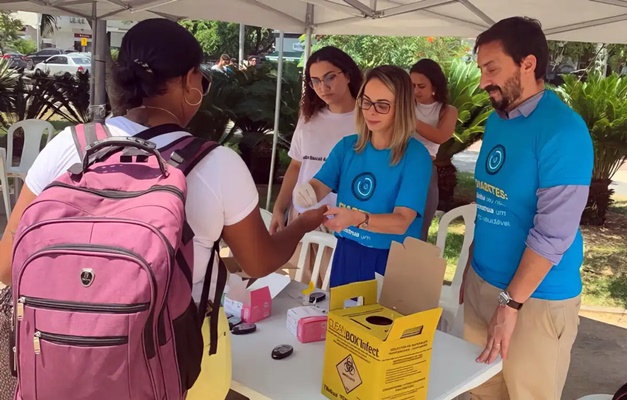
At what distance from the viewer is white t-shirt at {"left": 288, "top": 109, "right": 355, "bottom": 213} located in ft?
9.90

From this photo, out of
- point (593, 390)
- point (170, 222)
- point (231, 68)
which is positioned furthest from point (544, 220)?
point (231, 68)

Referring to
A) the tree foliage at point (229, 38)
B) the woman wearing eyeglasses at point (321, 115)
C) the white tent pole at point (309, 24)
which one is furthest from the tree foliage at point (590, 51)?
the tree foliage at point (229, 38)

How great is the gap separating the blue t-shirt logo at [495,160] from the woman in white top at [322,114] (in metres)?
1.10

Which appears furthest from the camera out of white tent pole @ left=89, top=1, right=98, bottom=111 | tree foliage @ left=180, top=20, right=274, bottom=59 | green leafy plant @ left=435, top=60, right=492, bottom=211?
tree foliage @ left=180, top=20, right=274, bottom=59

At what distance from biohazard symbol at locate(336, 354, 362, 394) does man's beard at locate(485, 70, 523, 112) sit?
0.98 m

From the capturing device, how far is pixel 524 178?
69.5 inches

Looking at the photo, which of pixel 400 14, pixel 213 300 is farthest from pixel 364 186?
pixel 400 14

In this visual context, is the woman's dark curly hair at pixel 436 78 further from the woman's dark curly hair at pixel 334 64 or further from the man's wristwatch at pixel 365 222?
the man's wristwatch at pixel 365 222

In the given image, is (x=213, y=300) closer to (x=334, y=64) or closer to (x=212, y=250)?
(x=212, y=250)

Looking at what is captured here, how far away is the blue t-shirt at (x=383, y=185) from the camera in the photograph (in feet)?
7.20

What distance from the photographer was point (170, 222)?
43.8 inches

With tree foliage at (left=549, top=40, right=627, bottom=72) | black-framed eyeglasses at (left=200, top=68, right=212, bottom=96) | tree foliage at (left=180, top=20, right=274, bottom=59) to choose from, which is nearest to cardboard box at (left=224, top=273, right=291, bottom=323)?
black-framed eyeglasses at (left=200, top=68, right=212, bottom=96)

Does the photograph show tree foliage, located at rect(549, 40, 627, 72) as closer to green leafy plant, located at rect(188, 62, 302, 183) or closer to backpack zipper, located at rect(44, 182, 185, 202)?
green leafy plant, located at rect(188, 62, 302, 183)

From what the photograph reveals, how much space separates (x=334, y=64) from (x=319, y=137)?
15.2 inches
